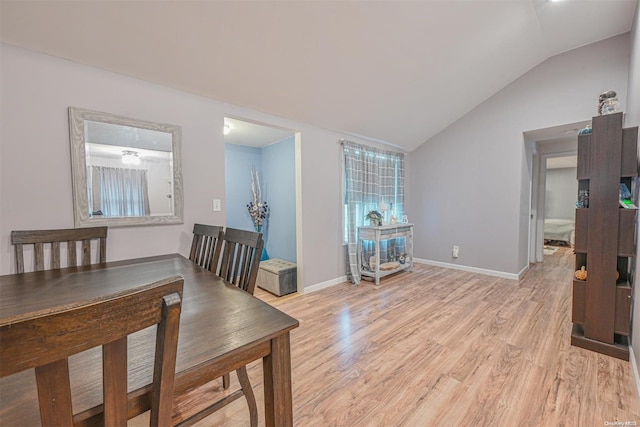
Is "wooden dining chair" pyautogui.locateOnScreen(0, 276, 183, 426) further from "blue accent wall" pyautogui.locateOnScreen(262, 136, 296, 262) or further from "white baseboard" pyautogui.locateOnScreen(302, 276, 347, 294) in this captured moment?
"blue accent wall" pyautogui.locateOnScreen(262, 136, 296, 262)

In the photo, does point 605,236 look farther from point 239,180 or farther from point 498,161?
point 239,180

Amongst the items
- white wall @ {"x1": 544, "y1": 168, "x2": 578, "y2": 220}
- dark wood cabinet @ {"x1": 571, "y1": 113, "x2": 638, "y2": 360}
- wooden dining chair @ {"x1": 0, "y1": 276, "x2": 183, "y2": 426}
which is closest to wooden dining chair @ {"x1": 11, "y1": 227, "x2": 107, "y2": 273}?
wooden dining chair @ {"x1": 0, "y1": 276, "x2": 183, "y2": 426}

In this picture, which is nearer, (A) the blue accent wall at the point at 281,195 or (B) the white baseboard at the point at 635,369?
(B) the white baseboard at the point at 635,369

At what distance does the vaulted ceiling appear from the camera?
1.73 meters

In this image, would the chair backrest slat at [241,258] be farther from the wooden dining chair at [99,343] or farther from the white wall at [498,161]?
the white wall at [498,161]

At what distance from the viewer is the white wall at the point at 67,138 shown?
1.67 metres

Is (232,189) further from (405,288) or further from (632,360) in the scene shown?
(632,360)

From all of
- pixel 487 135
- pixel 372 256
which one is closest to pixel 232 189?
pixel 372 256

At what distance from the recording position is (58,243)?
171 cm

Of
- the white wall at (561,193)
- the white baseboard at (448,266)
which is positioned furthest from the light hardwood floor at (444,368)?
the white wall at (561,193)

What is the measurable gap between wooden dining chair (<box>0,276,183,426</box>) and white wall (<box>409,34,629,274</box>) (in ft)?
14.6

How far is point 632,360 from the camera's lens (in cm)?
177

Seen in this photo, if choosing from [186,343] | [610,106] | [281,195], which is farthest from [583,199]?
[281,195]

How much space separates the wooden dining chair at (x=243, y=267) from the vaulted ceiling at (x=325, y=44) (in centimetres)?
150
